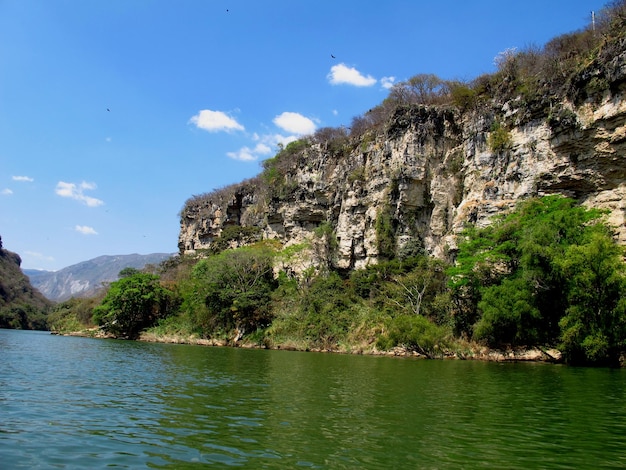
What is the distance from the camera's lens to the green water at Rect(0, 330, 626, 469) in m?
7.54

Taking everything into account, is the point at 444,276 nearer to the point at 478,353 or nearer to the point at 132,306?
the point at 478,353

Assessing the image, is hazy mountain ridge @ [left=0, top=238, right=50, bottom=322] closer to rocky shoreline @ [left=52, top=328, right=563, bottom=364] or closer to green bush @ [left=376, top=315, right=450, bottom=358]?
rocky shoreline @ [left=52, top=328, right=563, bottom=364]

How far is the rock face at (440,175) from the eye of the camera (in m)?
33.7

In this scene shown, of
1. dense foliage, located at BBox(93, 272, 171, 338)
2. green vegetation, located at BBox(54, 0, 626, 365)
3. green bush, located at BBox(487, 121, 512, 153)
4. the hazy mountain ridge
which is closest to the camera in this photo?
green vegetation, located at BBox(54, 0, 626, 365)

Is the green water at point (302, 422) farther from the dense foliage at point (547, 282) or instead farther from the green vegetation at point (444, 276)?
the green vegetation at point (444, 276)

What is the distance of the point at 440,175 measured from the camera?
159ft

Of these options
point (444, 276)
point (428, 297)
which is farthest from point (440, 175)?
point (428, 297)

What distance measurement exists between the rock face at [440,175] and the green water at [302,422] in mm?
21021

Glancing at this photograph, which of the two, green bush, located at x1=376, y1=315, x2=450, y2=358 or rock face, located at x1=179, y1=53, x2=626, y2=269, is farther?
rock face, located at x1=179, y1=53, x2=626, y2=269

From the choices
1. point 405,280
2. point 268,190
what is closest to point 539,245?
point 405,280

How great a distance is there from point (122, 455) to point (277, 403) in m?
5.56

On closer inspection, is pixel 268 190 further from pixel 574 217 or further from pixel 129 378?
pixel 129 378

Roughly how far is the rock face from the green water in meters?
21.0

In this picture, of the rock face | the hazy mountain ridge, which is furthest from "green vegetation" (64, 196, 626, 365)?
the hazy mountain ridge
